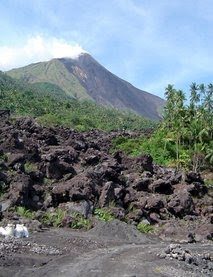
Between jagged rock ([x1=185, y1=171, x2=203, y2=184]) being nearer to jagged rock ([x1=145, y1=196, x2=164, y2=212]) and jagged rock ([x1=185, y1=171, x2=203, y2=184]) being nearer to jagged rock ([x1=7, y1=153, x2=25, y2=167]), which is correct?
jagged rock ([x1=145, y1=196, x2=164, y2=212])

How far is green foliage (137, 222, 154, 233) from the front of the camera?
3047 cm

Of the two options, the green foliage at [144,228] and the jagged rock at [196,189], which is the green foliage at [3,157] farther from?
the jagged rock at [196,189]

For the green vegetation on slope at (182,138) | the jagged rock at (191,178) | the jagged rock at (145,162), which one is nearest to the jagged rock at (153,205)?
the jagged rock at (191,178)

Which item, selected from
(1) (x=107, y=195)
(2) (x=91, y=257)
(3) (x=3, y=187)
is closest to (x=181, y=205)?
(1) (x=107, y=195)

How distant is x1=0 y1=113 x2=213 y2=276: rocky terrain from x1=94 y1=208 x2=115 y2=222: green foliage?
31 cm

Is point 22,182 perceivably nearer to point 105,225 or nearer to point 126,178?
point 105,225

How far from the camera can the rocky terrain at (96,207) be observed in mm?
19266

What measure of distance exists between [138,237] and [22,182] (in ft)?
27.6

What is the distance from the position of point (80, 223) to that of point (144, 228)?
170 inches

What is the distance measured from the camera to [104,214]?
31.0 meters

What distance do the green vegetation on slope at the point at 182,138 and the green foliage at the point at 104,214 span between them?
39581mm

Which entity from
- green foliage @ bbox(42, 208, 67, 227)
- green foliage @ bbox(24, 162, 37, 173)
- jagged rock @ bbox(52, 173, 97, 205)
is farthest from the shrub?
green foliage @ bbox(24, 162, 37, 173)

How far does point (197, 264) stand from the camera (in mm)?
19234

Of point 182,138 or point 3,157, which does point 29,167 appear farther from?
point 182,138
